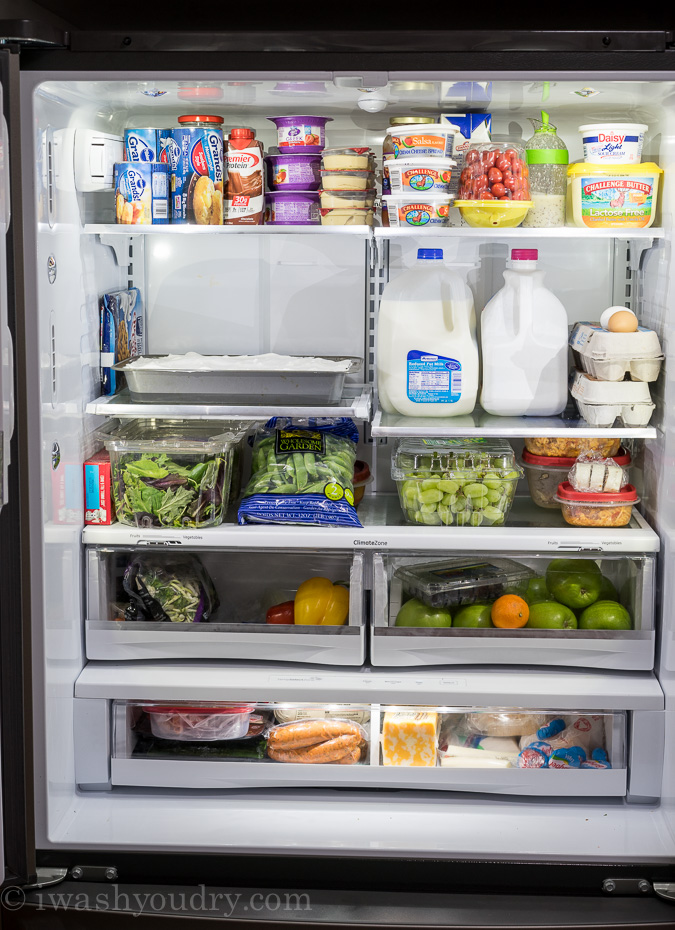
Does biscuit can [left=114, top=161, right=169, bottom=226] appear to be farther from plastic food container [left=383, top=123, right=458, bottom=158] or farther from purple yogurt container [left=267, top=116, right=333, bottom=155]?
plastic food container [left=383, top=123, right=458, bottom=158]

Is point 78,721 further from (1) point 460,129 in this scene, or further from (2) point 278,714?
(1) point 460,129

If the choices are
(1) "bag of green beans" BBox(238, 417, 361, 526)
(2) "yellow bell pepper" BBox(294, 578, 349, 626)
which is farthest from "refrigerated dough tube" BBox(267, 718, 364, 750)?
(1) "bag of green beans" BBox(238, 417, 361, 526)

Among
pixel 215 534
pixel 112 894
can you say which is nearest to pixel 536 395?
pixel 215 534

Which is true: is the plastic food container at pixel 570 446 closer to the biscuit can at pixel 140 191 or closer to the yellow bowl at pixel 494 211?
the yellow bowl at pixel 494 211

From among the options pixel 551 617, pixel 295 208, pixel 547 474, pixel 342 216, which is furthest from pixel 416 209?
pixel 551 617

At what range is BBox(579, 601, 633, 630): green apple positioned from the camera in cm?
221

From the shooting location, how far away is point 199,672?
7.29 ft

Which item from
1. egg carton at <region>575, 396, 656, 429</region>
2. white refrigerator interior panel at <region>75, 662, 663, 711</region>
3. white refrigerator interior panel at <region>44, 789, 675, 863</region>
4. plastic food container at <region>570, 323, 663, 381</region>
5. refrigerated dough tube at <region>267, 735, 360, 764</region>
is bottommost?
white refrigerator interior panel at <region>44, 789, 675, 863</region>

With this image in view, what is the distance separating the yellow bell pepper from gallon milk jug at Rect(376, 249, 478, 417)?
46cm

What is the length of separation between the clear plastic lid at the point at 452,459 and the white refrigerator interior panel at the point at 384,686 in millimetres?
459

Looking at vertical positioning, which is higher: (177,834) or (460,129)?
(460,129)

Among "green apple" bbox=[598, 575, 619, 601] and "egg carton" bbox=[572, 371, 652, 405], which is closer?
"egg carton" bbox=[572, 371, 652, 405]

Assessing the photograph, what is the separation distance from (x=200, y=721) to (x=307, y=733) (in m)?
0.25

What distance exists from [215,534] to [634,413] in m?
0.97
